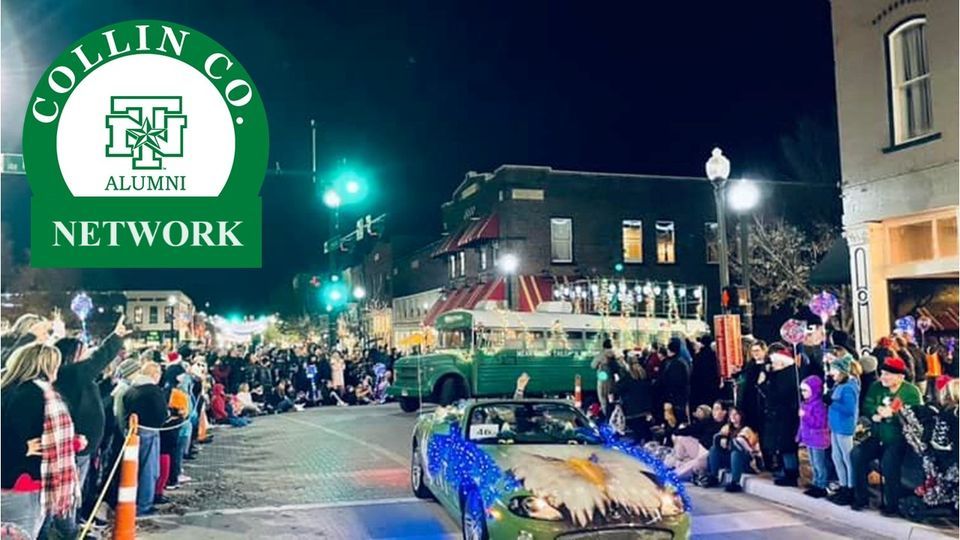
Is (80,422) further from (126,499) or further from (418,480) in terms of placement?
(418,480)

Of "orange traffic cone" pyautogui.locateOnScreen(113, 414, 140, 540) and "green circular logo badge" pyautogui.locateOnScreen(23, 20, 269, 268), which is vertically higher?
"green circular logo badge" pyautogui.locateOnScreen(23, 20, 269, 268)

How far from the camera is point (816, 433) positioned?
8.30m

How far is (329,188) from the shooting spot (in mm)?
12422

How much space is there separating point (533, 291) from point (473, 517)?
21.5 meters

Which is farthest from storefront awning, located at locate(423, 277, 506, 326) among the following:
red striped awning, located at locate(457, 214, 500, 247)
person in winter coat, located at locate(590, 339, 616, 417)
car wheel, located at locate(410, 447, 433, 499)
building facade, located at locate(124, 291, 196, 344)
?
car wheel, located at locate(410, 447, 433, 499)

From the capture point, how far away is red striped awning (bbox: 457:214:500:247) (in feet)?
94.8

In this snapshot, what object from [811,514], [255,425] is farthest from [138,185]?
[255,425]

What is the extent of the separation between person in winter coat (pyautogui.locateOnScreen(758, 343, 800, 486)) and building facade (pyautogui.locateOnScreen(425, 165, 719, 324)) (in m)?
18.7

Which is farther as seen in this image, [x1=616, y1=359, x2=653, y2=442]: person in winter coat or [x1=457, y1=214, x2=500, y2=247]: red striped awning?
[x1=457, y1=214, x2=500, y2=247]: red striped awning

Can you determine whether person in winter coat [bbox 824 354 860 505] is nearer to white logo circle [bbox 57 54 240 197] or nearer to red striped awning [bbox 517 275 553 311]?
white logo circle [bbox 57 54 240 197]

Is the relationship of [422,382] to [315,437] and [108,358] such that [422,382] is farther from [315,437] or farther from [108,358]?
[108,358]

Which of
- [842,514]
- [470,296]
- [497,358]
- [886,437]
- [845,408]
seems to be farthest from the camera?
[470,296]

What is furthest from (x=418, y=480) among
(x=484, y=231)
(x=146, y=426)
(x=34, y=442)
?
A: (x=484, y=231)

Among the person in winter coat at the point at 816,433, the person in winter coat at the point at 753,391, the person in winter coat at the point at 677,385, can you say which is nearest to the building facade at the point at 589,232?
the person in winter coat at the point at 677,385
